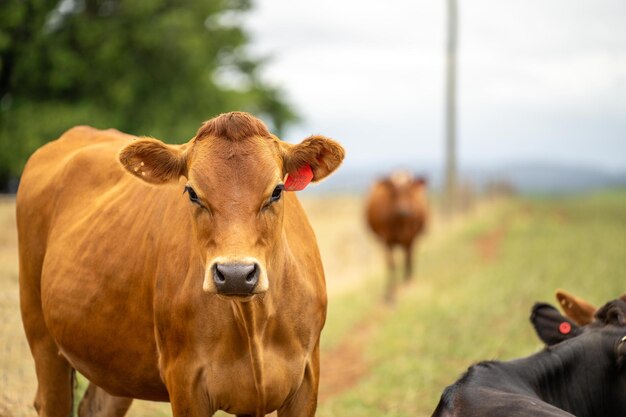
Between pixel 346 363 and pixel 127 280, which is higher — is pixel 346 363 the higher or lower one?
the lower one

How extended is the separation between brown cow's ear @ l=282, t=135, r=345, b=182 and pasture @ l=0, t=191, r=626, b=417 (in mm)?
3076

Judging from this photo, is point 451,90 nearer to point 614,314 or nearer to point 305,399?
point 614,314

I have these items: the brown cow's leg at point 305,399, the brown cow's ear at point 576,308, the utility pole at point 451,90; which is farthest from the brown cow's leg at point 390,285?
the utility pole at point 451,90

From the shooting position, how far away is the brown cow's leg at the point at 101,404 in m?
5.72

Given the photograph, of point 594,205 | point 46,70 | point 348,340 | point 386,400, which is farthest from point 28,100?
point 594,205

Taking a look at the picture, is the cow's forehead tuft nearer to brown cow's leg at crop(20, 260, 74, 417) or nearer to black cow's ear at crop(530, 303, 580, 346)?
brown cow's leg at crop(20, 260, 74, 417)

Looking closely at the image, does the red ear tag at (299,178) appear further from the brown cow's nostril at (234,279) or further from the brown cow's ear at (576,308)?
the brown cow's ear at (576,308)

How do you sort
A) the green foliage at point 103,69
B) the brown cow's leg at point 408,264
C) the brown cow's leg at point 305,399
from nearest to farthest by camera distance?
the brown cow's leg at point 305,399, the brown cow's leg at point 408,264, the green foliage at point 103,69

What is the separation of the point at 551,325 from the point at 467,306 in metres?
6.96

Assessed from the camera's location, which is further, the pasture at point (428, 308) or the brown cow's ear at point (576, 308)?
the pasture at point (428, 308)

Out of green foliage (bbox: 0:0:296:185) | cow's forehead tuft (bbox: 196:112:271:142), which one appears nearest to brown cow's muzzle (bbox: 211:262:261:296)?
cow's forehead tuft (bbox: 196:112:271:142)

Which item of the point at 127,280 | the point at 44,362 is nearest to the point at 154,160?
the point at 127,280

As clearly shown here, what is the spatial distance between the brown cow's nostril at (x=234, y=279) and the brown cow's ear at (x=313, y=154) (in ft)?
2.72

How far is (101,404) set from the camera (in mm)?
5750
